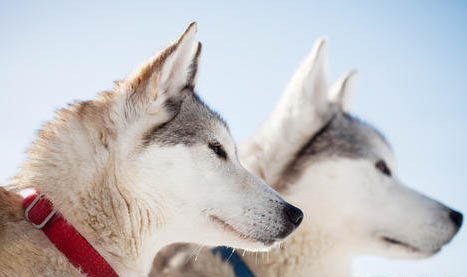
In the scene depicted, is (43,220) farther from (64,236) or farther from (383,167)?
(383,167)

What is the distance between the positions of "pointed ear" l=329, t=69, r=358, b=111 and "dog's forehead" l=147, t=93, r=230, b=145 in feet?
6.11

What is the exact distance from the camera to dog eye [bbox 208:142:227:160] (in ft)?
10.4

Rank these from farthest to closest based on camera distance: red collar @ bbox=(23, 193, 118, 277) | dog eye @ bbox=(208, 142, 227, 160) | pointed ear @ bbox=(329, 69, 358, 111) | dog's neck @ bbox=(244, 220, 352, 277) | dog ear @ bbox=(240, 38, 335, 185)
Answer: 1. pointed ear @ bbox=(329, 69, 358, 111)
2. dog ear @ bbox=(240, 38, 335, 185)
3. dog's neck @ bbox=(244, 220, 352, 277)
4. dog eye @ bbox=(208, 142, 227, 160)
5. red collar @ bbox=(23, 193, 118, 277)

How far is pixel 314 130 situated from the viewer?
4660 mm

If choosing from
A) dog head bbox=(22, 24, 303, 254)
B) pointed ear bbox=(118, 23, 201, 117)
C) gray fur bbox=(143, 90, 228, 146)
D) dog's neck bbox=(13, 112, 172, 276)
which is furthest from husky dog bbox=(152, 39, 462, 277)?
pointed ear bbox=(118, 23, 201, 117)

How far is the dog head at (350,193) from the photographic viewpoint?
4.36 metres

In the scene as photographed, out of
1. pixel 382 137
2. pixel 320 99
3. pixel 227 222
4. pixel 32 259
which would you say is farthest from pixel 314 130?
pixel 32 259

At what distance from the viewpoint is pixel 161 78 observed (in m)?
3.00

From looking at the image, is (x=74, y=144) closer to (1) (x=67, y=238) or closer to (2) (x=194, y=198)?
(1) (x=67, y=238)

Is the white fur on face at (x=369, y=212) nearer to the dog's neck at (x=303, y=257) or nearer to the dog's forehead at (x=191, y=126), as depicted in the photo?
the dog's neck at (x=303, y=257)

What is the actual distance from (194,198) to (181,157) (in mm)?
232

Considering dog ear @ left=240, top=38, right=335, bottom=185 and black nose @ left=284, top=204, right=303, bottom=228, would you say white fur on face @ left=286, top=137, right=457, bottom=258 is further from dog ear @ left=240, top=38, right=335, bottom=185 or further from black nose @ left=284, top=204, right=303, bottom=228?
black nose @ left=284, top=204, right=303, bottom=228

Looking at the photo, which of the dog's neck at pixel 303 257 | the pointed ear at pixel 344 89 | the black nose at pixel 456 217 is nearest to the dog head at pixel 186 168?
the dog's neck at pixel 303 257

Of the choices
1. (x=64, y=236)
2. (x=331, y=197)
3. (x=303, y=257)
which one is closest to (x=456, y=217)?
(x=331, y=197)
